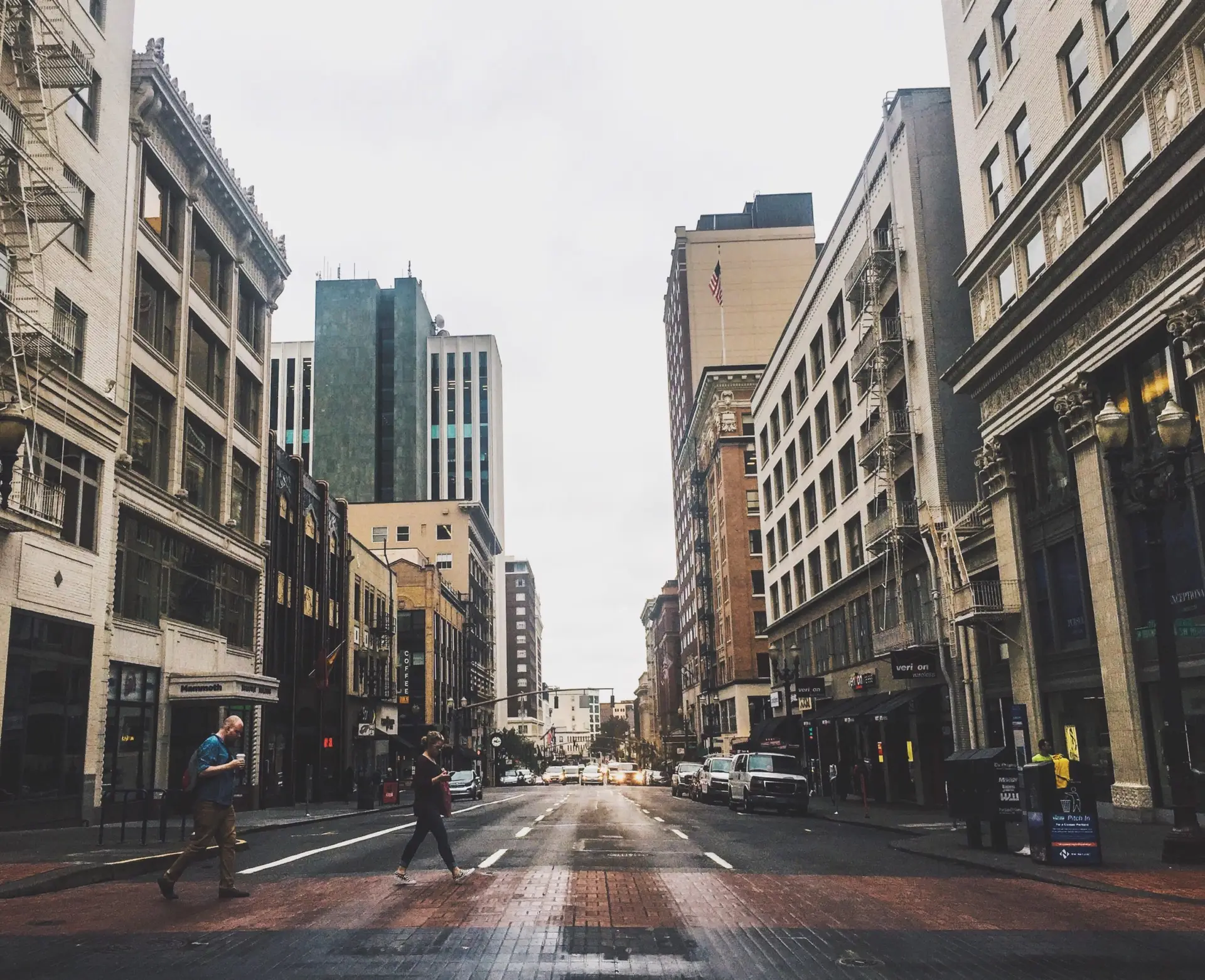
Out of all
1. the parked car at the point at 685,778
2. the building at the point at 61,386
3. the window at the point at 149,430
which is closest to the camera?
the building at the point at 61,386

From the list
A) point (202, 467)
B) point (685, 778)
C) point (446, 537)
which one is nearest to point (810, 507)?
point (685, 778)

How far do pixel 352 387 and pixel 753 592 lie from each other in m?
58.0

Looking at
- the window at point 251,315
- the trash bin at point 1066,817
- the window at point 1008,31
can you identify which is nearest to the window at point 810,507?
the window at point 1008,31

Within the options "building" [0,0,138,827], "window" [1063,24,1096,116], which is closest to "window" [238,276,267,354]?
"building" [0,0,138,827]

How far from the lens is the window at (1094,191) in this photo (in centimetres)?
2316

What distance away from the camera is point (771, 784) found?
33.6m

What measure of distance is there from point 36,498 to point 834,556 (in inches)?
1336

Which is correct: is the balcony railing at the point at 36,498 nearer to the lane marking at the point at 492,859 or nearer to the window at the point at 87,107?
the window at the point at 87,107

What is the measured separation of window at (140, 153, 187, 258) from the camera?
31859 millimetres

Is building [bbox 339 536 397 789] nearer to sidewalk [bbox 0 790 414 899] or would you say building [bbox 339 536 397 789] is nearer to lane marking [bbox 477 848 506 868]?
sidewalk [bbox 0 790 414 899]

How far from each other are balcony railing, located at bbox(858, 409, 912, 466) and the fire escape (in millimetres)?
25587

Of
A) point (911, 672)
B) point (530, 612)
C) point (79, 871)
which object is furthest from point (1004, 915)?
point (530, 612)

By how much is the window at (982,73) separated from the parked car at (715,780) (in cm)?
2479

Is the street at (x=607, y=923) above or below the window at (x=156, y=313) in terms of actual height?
below
